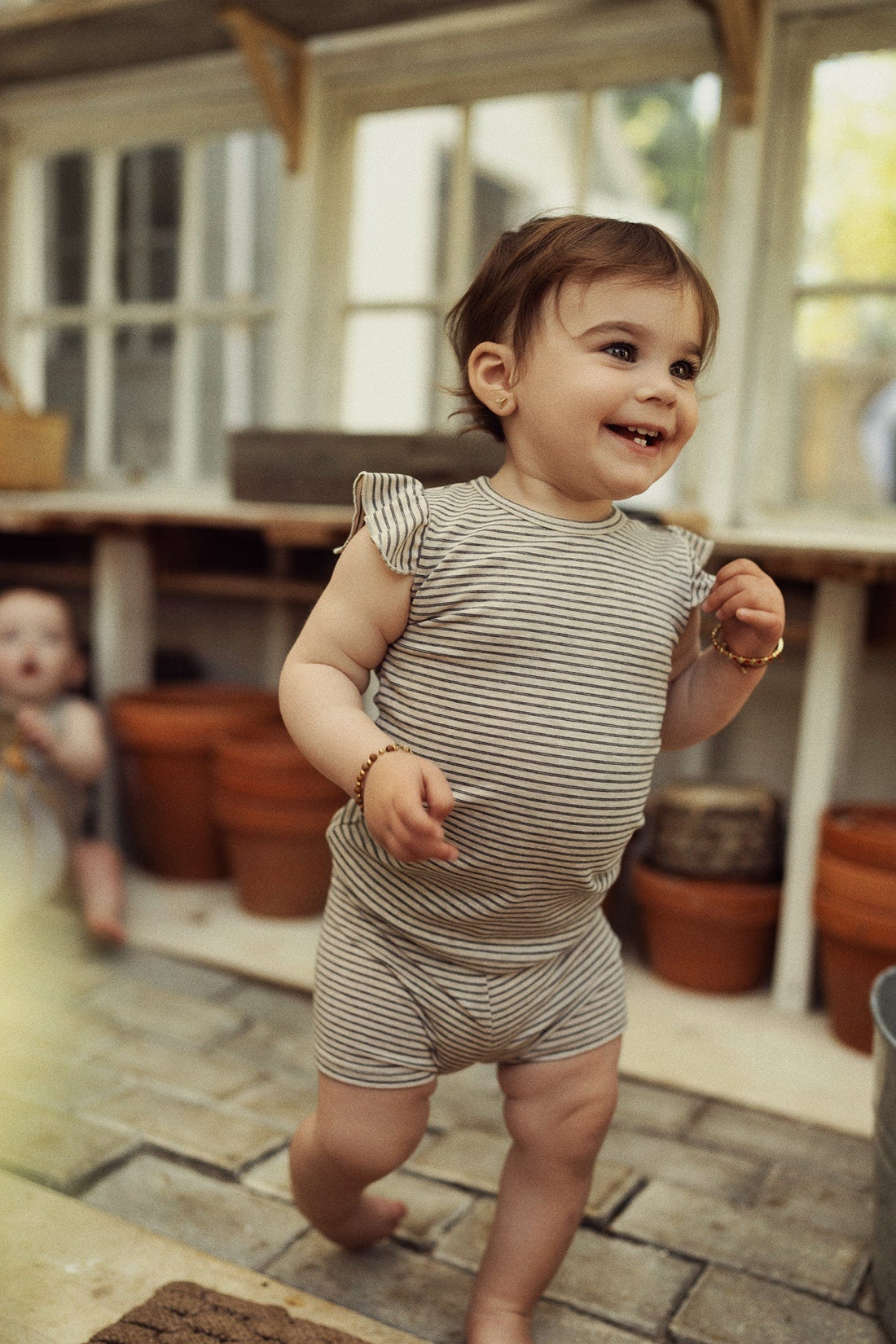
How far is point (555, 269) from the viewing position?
3.57ft

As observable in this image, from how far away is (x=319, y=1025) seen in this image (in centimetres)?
124

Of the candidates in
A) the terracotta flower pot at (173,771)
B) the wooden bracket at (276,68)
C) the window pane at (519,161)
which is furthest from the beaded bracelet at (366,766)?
the window pane at (519,161)

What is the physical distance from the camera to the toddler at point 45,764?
2.51 metres

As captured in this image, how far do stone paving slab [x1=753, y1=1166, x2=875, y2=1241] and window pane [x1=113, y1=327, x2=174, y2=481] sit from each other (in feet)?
8.86

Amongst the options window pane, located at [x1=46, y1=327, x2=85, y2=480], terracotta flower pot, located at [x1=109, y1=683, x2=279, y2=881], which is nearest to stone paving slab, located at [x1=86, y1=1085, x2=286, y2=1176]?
terracotta flower pot, located at [x1=109, y1=683, x2=279, y2=881]

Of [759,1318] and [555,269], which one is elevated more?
[555,269]

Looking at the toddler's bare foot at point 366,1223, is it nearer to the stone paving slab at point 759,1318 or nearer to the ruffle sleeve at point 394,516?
the stone paving slab at point 759,1318

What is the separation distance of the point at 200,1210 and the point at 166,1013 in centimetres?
68

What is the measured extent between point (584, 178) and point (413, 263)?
266 cm

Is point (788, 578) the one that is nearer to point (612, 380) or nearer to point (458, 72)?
point (458, 72)

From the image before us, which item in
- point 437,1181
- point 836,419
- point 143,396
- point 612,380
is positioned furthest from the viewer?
point 836,419

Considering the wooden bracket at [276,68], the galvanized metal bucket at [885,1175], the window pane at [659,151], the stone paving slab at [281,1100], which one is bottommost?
the stone paving slab at [281,1100]

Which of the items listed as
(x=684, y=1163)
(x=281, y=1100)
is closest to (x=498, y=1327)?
(x=684, y=1163)

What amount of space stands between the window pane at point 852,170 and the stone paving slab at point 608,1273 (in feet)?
6.91
